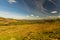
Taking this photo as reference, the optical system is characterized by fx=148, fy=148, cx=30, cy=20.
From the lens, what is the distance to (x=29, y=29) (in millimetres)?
3422

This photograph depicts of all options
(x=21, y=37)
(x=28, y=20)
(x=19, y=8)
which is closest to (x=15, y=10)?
(x=19, y=8)

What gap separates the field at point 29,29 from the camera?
10.8 feet

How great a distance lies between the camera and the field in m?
3.30

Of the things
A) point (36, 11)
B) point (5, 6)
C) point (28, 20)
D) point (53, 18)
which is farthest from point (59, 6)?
point (5, 6)

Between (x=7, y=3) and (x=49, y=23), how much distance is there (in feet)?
3.63

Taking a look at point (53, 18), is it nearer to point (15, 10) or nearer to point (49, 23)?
point (49, 23)

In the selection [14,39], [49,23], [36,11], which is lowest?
[14,39]

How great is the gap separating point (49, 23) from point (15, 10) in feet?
2.85

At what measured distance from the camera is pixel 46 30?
347cm

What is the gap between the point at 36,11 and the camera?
3.61 meters

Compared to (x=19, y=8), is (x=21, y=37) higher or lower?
lower

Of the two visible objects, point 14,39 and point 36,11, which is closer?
point 14,39

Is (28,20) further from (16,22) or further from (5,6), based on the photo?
(5,6)

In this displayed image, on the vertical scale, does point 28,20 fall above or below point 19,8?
below
